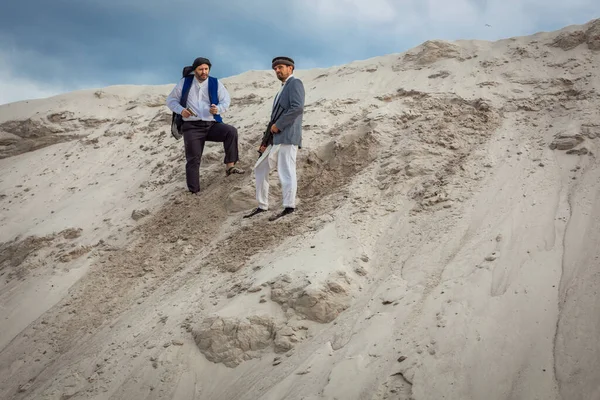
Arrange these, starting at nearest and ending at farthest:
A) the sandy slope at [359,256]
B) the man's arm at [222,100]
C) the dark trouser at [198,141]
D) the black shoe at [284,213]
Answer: the sandy slope at [359,256] → the black shoe at [284,213] → the dark trouser at [198,141] → the man's arm at [222,100]

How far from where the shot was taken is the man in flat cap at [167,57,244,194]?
Answer: 529 centimetres

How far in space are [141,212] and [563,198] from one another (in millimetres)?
4054

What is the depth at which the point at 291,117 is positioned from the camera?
14.5 ft

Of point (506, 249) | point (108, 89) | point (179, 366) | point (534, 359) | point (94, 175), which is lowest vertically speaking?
point (179, 366)

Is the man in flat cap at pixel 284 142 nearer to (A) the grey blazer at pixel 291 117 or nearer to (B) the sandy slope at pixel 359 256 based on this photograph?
(A) the grey blazer at pixel 291 117

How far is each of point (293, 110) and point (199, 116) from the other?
1424 mm

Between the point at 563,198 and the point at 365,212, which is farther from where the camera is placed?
the point at 365,212

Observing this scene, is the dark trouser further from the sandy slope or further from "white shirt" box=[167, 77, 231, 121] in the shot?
the sandy slope

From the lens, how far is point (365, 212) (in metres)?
4.02

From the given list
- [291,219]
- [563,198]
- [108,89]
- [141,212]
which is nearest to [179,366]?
[291,219]

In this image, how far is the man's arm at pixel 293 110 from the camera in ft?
14.4

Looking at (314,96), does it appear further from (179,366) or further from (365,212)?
(179,366)

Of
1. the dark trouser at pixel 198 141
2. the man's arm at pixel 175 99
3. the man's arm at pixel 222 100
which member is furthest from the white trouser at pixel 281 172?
the man's arm at pixel 175 99

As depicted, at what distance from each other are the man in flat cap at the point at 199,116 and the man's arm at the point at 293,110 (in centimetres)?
103
